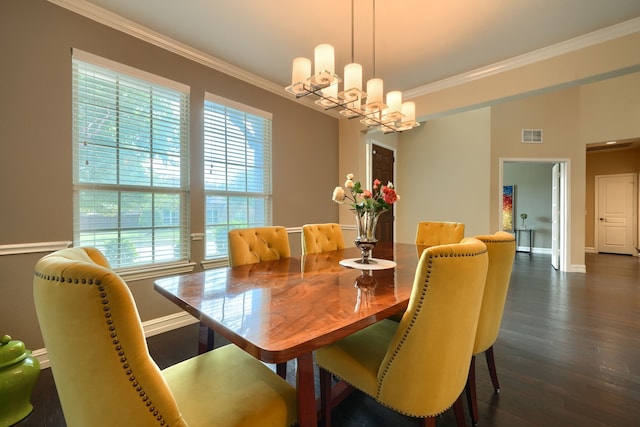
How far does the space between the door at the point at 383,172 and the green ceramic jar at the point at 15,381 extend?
4293 millimetres

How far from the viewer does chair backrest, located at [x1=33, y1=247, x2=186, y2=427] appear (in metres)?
0.56

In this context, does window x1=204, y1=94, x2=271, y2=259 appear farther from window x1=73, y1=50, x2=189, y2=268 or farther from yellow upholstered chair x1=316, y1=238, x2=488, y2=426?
yellow upholstered chair x1=316, y1=238, x2=488, y2=426

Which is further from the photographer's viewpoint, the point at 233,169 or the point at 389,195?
the point at 233,169

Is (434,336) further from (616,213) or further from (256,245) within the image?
(616,213)

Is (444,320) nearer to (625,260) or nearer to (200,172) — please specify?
(200,172)

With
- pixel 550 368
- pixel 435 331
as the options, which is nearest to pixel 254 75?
pixel 435 331

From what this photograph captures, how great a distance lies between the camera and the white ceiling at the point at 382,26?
82.0 inches

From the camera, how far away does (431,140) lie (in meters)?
5.50

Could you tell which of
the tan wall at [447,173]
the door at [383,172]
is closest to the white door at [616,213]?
the tan wall at [447,173]

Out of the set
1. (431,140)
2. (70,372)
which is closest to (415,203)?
(431,140)

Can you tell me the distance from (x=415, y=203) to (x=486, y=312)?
172 inches

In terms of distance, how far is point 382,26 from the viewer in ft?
7.55

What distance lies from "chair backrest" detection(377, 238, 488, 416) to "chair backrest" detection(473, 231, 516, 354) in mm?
422

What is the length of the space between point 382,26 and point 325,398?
2645mm
